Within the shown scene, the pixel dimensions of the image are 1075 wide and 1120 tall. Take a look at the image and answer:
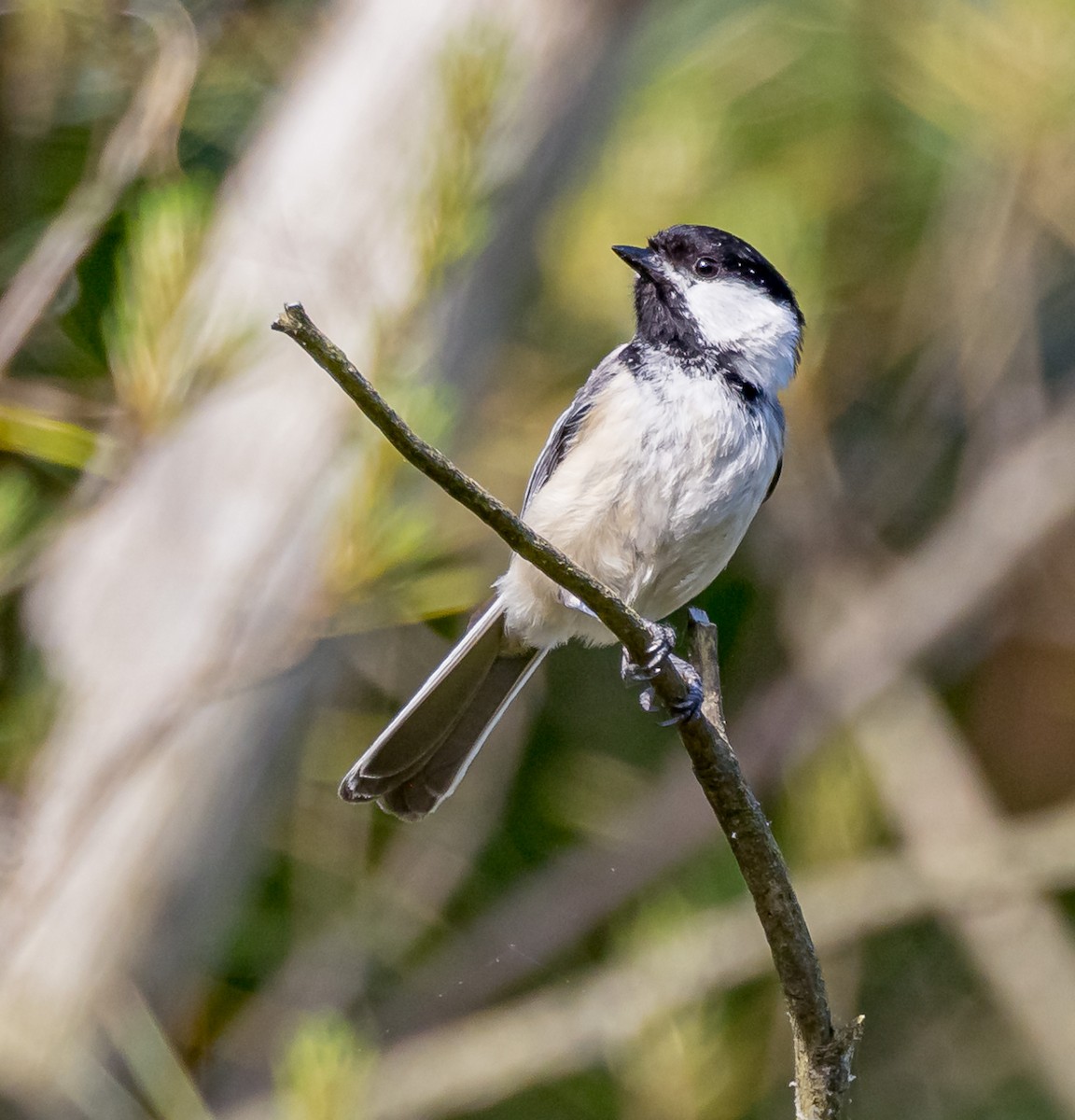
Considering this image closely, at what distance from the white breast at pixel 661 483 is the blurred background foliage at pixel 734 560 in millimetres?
377

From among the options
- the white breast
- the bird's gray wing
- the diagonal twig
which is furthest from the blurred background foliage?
the diagonal twig

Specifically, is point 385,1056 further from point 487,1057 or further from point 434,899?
point 434,899

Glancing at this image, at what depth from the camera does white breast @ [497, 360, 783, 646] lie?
6.60 ft

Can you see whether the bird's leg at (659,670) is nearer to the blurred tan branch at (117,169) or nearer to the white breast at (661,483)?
the white breast at (661,483)

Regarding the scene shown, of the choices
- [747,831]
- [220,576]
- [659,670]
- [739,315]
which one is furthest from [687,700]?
[220,576]

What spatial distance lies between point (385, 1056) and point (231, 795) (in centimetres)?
72

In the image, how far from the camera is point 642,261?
7.45 ft

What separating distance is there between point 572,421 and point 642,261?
0.28 m

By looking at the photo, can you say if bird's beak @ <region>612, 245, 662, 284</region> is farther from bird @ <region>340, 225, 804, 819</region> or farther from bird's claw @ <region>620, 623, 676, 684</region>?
bird's claw @ <region>620, 623, 676, 684</region>

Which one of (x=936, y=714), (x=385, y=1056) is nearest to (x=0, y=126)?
(x=385, y=1056)

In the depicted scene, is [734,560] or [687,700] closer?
[687,700]

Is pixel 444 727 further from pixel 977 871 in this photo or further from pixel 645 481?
pixel 977 871

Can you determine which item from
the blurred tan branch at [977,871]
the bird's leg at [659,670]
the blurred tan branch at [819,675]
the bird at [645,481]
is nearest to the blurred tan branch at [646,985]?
the blurred tan branch at [977,871]

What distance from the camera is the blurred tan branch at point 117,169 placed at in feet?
6.17
